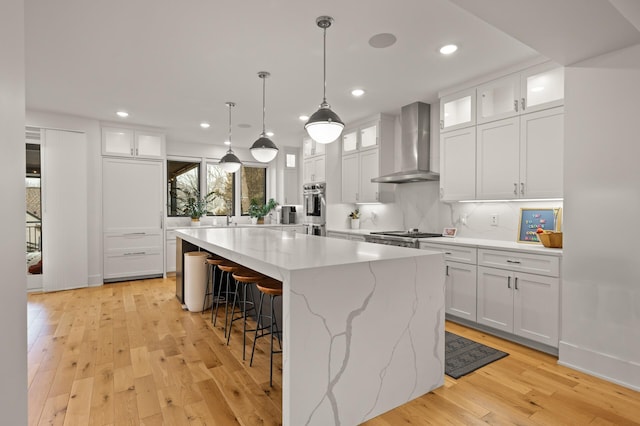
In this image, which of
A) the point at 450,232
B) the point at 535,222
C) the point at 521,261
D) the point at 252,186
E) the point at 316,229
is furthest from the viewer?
the point at 252,186

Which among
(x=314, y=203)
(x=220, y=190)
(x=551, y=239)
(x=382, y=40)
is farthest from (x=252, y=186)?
(x=551, y=239)

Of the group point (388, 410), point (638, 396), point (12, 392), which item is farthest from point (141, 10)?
point (638, 396)

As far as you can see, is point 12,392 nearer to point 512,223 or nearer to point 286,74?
point 286,74

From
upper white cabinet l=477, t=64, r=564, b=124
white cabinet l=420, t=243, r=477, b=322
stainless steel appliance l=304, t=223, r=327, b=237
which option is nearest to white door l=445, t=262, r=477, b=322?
white cabinet l=420, t=243, r=477, b=322

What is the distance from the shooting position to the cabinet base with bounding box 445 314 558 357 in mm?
2813

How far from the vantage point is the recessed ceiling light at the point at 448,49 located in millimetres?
2799

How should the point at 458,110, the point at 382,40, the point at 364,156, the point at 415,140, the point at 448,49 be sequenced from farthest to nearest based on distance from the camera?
the point at 364,156
the point at 415,140
the point at 458,110
the point at 448,49
the point at 382,40

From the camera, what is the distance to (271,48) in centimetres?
287

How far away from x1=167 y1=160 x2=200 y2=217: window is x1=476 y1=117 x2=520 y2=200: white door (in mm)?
5384

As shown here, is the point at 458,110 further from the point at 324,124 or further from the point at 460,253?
the point at 324,124

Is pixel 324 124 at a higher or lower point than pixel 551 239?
higher

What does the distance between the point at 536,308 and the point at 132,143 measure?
5917 millimetres

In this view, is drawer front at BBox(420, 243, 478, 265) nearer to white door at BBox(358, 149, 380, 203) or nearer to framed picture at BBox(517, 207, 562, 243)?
framed picture at BBox(517, 207, 562, 243)

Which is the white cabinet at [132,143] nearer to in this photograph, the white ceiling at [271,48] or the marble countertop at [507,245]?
the white ceiling at [271,48]
